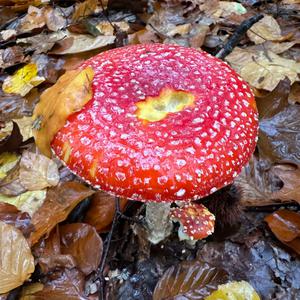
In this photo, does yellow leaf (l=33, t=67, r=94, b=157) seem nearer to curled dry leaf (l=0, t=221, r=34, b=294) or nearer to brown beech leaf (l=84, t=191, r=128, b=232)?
curled dry leaf (l=0, t=221, r=34, b=294)

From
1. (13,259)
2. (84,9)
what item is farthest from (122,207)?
(84,9)

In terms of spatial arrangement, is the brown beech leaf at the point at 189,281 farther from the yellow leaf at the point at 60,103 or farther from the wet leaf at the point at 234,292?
the yellow leaf at the point at 60,103

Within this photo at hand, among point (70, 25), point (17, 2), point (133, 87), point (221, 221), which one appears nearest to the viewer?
point (133, 87)

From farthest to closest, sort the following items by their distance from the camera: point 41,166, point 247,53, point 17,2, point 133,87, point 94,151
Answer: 1. point 17,2
2. point 247,53
3. point 41,166
4. point 133,87
5. point 94,151

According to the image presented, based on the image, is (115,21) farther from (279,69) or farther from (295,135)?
(295,135)

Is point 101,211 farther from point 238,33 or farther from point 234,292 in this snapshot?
point 238,33

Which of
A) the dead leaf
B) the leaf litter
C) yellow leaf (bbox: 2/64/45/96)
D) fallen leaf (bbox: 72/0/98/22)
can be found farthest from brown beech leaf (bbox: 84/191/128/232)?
fallen leaf (bbox: 72/0/98/22)

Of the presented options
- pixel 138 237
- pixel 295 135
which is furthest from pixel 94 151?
pixel 295 135
